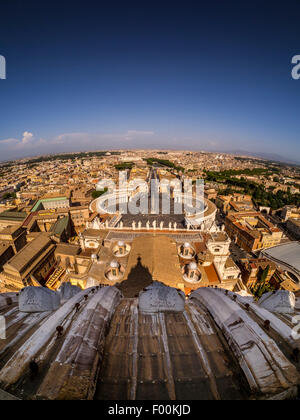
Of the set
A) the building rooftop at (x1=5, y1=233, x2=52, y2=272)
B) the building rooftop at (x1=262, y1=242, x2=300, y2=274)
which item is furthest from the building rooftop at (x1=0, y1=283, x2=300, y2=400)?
the building rooftop at (x1=262, y1=242, x2=300, y2=274)

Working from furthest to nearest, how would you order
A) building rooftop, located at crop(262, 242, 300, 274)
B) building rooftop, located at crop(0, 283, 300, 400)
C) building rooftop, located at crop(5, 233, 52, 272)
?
building rooftop, located at crop(262, 242, 300, 274)
building rooftop, located at crop(5, 233, 52, 272)
building rooftop, located at crop(0, 283, 300, 400)

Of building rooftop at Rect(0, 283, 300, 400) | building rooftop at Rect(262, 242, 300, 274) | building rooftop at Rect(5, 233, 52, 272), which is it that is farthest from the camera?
building rooftop at Rect(262, 242, 300, 274)

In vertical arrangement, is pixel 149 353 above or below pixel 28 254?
above

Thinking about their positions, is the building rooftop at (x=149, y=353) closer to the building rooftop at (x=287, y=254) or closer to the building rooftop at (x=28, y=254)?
the building rooftop at (x=28, y=254)

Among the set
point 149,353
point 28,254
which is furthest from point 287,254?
point 28,254

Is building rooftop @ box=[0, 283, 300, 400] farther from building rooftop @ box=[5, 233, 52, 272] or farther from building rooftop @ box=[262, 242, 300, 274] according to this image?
building rooftop @ box=[262, 242, 300, 274]

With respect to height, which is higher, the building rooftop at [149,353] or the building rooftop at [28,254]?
the building rooftop at [149,353]

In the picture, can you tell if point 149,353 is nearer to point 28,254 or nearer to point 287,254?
point 28,254

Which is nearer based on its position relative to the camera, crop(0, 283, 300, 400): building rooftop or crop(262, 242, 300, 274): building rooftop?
crop(0, 283, 300, 400): building rooftop

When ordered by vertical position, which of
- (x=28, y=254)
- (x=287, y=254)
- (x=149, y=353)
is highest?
(x=149, y=353)

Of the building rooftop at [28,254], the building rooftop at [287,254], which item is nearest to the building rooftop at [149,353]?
the building rooftop at [28,254]

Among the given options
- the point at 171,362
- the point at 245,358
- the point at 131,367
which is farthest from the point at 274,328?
the point at 131,367
